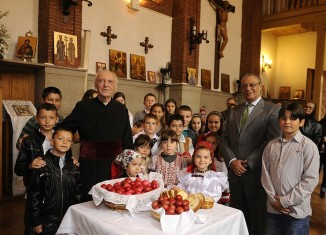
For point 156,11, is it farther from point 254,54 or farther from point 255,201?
point 255,201

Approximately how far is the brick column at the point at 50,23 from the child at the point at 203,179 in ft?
13.4

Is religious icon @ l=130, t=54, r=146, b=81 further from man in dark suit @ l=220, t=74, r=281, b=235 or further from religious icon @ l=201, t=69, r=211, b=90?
man in dark suit @ l=220, t=74, r=281, b=235

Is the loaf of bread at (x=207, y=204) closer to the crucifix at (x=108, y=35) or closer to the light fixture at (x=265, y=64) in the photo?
the crucifix at (x=108, y=35)

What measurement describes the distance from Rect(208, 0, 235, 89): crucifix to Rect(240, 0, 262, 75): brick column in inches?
51.6

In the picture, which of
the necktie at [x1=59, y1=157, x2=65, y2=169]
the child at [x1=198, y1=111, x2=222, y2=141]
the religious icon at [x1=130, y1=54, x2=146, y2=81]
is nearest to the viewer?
the necktie at [x1=59, y1=157, x2=65, y2=169]

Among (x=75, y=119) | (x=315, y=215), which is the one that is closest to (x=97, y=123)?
(x=75, y=119)

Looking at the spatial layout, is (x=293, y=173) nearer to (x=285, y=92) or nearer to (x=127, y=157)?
(x=127, y=157)

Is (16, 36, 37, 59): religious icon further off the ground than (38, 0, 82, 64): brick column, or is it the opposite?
(38, 0, 82, 64): brick column

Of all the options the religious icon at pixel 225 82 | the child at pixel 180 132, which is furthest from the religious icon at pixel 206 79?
the child at pixel 180 132

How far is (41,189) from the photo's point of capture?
2.58 m

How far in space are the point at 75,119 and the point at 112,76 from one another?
60 centimetres

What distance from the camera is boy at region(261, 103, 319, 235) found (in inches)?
103

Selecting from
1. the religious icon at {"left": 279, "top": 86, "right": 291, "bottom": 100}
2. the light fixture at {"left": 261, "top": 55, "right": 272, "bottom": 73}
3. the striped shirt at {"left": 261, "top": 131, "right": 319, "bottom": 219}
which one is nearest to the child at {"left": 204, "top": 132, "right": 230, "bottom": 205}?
the striped shirt at {"left": 261, "top": 131, "right": 319, "bottom": 219}

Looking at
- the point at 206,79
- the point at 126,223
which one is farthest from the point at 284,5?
the point at 126,223
